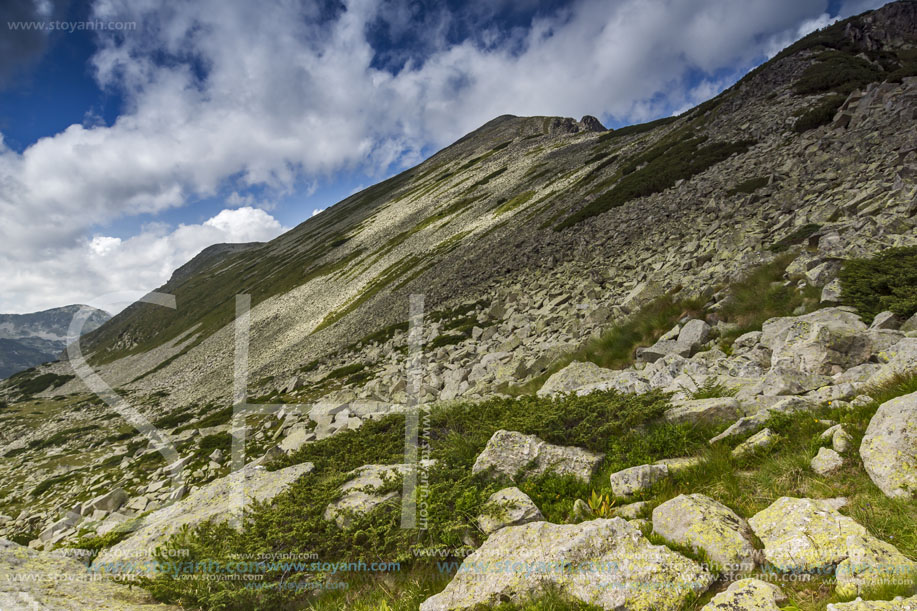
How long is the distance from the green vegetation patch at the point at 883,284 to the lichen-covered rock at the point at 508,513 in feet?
26.3

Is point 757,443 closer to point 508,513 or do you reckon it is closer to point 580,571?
point 580,571

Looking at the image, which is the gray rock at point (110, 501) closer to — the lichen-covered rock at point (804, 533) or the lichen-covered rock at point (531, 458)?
the lichen-covered rock at point (531, 458)

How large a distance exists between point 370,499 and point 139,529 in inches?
163

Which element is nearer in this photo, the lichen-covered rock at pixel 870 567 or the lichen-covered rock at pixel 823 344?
the lichen-covered rock at pixel 870 567

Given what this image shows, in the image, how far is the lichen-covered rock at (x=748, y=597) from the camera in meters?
3.24

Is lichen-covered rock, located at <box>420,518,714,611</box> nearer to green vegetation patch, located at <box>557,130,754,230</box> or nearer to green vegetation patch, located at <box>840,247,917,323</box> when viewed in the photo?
green vegetation patch, located at <box>840,247,917,323</box>

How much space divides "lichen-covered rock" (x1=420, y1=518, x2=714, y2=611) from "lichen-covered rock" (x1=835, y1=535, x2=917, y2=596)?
100cm

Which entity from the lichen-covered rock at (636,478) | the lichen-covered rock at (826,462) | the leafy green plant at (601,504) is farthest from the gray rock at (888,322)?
the leafy green plant at (601,504)

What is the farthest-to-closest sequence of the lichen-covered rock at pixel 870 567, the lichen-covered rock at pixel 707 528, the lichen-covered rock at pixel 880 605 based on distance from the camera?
the lichen-covered rock at pixel 707 528
the lichen-covered rock at pixel 870 567
the lichen-covered rock at pixel 880 605

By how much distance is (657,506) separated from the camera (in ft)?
16.0

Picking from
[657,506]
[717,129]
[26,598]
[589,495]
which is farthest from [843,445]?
[717,129]

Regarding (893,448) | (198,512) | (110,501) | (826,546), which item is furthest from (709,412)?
(110,501)

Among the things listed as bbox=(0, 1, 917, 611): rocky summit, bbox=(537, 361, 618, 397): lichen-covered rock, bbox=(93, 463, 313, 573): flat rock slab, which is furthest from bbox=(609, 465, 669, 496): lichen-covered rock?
bbox=(93, 463, 313, 573): flat rock slab

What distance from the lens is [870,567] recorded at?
10.8 feet
